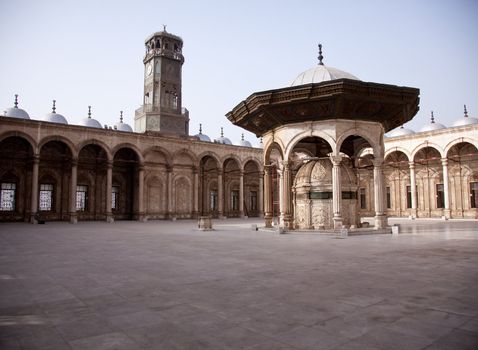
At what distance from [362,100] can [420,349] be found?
11168 millimetres

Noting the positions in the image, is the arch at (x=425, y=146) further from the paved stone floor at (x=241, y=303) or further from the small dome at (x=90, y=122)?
the small dome at (x=90, y=122)

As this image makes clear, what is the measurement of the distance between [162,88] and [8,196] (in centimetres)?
1652

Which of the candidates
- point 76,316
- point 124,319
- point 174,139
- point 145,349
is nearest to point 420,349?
point 145,349

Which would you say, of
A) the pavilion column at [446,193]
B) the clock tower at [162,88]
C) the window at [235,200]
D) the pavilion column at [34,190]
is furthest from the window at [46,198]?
the pavilion column at [446,193]

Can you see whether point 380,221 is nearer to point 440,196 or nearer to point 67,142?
point 440,196

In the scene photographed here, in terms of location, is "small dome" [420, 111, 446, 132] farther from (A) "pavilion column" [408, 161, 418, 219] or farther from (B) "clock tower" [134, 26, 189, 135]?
(B) "clock tower" [134, 26, 189, 135]

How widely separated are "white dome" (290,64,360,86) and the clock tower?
21484 millimetres

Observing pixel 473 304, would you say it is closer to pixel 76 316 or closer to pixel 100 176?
pixel 76 316

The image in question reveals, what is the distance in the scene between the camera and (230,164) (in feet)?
120

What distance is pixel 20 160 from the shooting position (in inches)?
1011

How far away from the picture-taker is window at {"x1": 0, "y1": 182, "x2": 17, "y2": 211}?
25.5 meters

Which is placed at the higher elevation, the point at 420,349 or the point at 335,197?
the point at 335,197

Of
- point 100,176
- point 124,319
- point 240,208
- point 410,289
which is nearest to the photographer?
point 124,319

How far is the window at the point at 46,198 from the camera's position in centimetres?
2717
